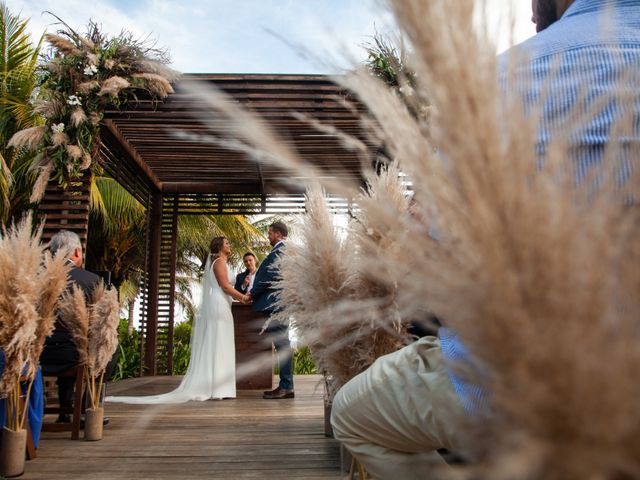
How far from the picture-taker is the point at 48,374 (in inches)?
162

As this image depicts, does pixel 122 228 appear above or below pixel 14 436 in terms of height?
above

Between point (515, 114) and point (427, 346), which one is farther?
point (427, 346)

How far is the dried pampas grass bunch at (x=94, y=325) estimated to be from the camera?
3.74 m

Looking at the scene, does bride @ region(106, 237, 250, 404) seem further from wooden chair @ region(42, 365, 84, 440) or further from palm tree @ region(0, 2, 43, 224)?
palm tree @ region(0, 2, 43, 224)

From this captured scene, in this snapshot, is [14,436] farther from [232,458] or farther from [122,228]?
[122,228]

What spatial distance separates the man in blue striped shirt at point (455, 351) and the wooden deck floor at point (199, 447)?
1185 millimetres

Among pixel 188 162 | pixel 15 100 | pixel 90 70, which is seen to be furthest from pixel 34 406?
pixel 15 100

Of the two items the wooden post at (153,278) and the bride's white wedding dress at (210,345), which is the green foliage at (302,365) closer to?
the wooden post at (153,278)

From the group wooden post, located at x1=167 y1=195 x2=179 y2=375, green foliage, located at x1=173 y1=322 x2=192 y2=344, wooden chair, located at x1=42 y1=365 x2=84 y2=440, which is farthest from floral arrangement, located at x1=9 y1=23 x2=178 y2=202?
green foliage, located at x1=173 y1=322 x2=192 y2=344

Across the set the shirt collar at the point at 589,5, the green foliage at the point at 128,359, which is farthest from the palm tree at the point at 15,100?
the shirt collar at the point at 589,5

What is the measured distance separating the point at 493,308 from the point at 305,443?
12.1ft

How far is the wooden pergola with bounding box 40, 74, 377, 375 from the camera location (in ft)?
19.6

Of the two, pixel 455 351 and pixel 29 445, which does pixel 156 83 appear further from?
pixel 455 351

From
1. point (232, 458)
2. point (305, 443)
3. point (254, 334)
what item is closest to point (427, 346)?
point (232, 458)
